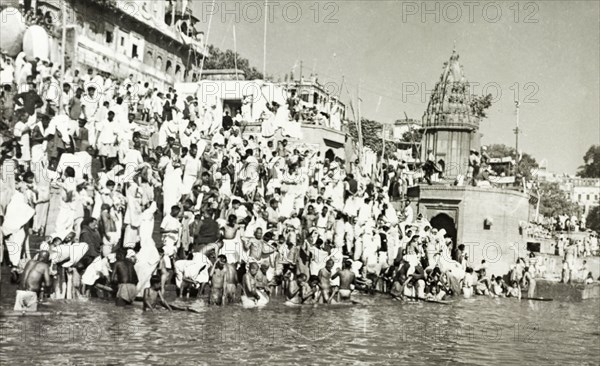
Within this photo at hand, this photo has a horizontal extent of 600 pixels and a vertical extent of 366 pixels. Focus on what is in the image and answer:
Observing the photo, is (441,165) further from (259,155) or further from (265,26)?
(259,155)

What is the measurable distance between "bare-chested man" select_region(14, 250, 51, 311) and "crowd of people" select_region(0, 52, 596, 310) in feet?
0.06

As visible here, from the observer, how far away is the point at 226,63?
55.8 meters

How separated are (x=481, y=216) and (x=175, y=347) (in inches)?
765

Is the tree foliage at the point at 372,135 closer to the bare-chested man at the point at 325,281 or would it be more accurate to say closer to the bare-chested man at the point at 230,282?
the bare-chested man at the point at 325,281

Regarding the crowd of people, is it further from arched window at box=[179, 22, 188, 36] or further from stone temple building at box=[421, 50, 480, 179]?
arched window at box=[179, 22, 188, 36]

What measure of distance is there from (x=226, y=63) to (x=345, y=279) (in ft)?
142

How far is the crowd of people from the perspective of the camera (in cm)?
1162

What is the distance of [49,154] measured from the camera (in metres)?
14.7

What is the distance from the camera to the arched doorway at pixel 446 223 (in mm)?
27133

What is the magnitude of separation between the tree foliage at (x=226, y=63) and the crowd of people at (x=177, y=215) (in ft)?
110

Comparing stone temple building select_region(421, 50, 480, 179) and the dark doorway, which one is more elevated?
stone temple building select_region(421, 50, 480, 179)

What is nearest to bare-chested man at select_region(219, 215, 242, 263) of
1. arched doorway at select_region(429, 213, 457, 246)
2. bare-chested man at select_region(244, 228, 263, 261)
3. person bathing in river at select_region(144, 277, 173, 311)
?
bare-chested man at select_region(244, 228, 263, 261)

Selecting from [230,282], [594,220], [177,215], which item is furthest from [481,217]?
[594,220]

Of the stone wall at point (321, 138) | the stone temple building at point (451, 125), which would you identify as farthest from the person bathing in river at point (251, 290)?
the stone temple building at point (451, 125)
